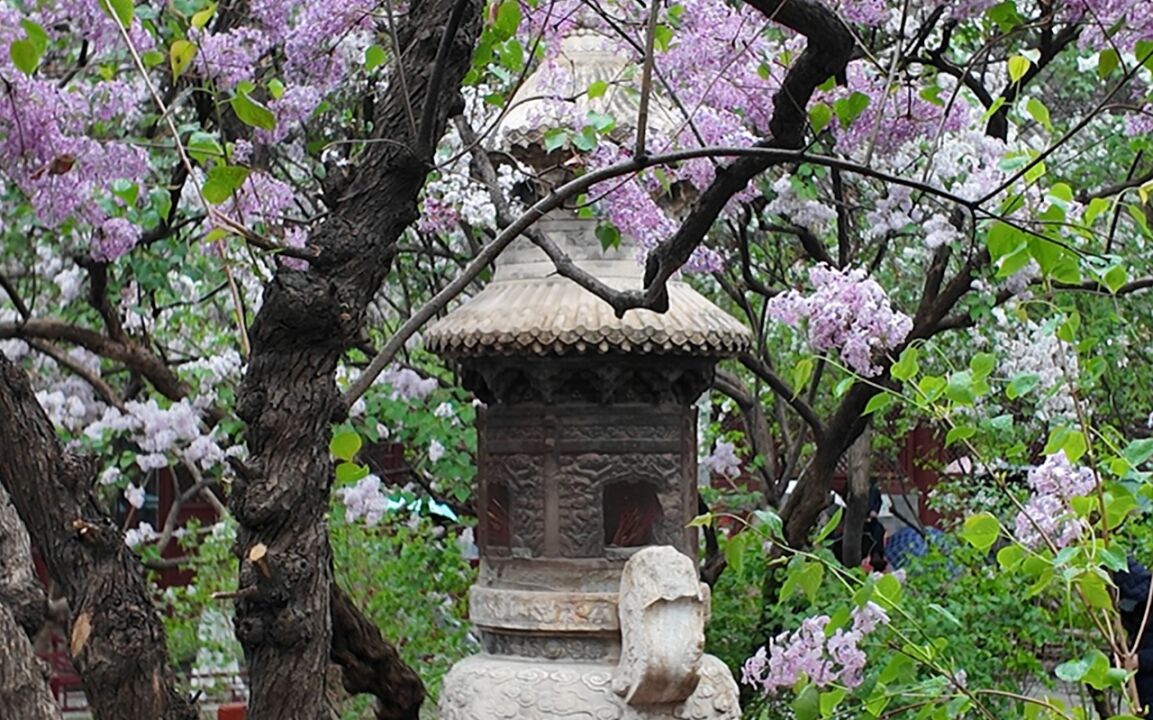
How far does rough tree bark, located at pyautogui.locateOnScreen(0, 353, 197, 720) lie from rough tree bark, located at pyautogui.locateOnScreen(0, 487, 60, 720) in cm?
9

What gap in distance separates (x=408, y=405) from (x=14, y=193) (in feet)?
8.15

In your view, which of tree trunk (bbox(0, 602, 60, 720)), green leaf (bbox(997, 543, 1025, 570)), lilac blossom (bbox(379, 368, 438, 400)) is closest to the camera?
tree trunk (bbox(0, 602, 60, 720))

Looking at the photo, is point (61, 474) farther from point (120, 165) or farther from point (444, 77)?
point (120, 165)

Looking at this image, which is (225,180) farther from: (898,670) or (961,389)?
(898,670)

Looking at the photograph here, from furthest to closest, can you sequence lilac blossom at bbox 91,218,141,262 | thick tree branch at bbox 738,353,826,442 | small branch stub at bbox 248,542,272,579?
thick tree branch at bbox 738,353,826,442 < lilac blossom at bbox 91,218,141,262 < small branch stub at bbox 248,542,272,579

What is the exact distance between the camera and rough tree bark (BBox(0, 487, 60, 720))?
273 centimetres

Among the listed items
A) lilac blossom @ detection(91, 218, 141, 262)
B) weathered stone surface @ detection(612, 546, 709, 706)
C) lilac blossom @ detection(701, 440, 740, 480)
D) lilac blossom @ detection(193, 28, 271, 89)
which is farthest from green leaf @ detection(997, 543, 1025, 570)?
lilac blossom @ detection(701, 440, 740, 480)

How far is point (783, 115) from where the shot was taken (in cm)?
352

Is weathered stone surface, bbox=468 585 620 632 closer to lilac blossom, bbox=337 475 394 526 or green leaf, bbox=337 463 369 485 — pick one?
lilac blossom, bbox=337 475 394 526

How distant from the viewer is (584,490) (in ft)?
19.9

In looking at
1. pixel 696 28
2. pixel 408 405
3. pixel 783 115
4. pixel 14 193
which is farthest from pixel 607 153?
pixel 408 405

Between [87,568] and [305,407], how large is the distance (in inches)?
19.0

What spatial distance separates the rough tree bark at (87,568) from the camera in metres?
3.05

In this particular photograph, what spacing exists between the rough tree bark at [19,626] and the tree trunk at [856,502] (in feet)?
20.6
